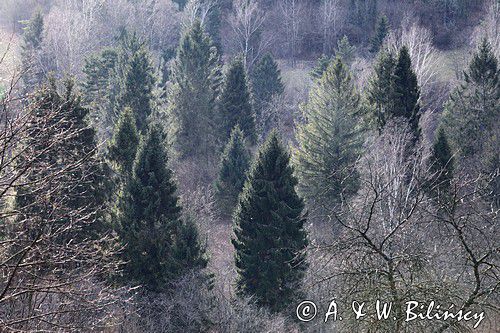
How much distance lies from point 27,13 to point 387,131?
4026 cm

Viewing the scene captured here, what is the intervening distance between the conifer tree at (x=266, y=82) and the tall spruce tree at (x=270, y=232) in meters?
22.7

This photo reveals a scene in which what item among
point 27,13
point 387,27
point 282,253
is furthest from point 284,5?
point 282,253

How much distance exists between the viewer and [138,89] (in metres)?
31.9

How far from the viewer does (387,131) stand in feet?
77.0

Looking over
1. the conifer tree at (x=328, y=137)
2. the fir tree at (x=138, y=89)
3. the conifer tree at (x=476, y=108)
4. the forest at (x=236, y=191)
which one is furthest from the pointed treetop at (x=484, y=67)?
the fir tree at (x=138, y=89)

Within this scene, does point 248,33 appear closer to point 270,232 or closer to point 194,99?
point 194,99

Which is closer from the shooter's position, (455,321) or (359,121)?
(455,321)

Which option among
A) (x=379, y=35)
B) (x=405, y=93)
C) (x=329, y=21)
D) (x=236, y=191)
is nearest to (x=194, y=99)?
(x=236, y=191)

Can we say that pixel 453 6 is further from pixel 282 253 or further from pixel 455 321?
pixel 455 321

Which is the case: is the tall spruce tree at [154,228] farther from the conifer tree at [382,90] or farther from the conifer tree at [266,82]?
the conifer tree at [266,82]

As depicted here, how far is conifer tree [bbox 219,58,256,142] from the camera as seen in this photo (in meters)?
34.8

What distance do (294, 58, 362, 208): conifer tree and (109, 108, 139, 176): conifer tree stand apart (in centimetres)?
801

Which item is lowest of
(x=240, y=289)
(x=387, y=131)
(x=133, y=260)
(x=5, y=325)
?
(x=240, y=289)

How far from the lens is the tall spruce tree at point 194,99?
111ft
